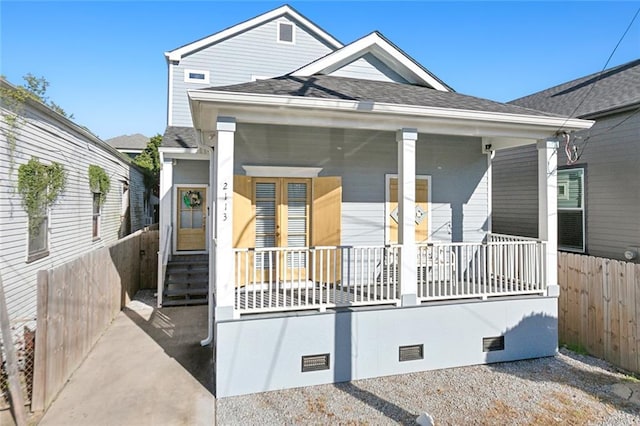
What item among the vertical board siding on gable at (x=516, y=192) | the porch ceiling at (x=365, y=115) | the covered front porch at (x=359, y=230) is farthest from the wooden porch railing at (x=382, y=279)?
the vertical board siding on gable at (x=516, y=192)

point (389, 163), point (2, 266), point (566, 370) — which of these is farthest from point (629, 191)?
point (2, 266)

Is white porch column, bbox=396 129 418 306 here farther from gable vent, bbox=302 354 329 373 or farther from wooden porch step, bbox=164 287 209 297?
wooden porch step, bbox=164 287 209 297

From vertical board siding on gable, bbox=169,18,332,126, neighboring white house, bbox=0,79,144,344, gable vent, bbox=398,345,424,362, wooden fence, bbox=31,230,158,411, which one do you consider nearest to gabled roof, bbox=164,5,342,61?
vertical board siding on gable, bbox=169,18,332,126

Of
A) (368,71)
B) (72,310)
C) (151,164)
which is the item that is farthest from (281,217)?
→ (151,164)

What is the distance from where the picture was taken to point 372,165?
6.18 metres

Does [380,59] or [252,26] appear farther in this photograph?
[252,26]

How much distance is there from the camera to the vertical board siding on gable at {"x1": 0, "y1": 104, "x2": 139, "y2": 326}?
480 centimetres

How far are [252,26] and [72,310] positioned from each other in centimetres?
965

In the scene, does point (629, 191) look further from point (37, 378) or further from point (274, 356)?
point (37, 378)

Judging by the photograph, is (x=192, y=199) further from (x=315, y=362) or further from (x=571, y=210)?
(x=571, y=210)

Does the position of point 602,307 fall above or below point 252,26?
below

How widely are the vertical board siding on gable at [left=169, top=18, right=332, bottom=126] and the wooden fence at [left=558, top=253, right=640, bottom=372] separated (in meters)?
9.36

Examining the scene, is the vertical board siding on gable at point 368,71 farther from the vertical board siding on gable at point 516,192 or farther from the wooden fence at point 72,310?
the wooden fence at point 72,310

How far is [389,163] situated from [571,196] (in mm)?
4311
